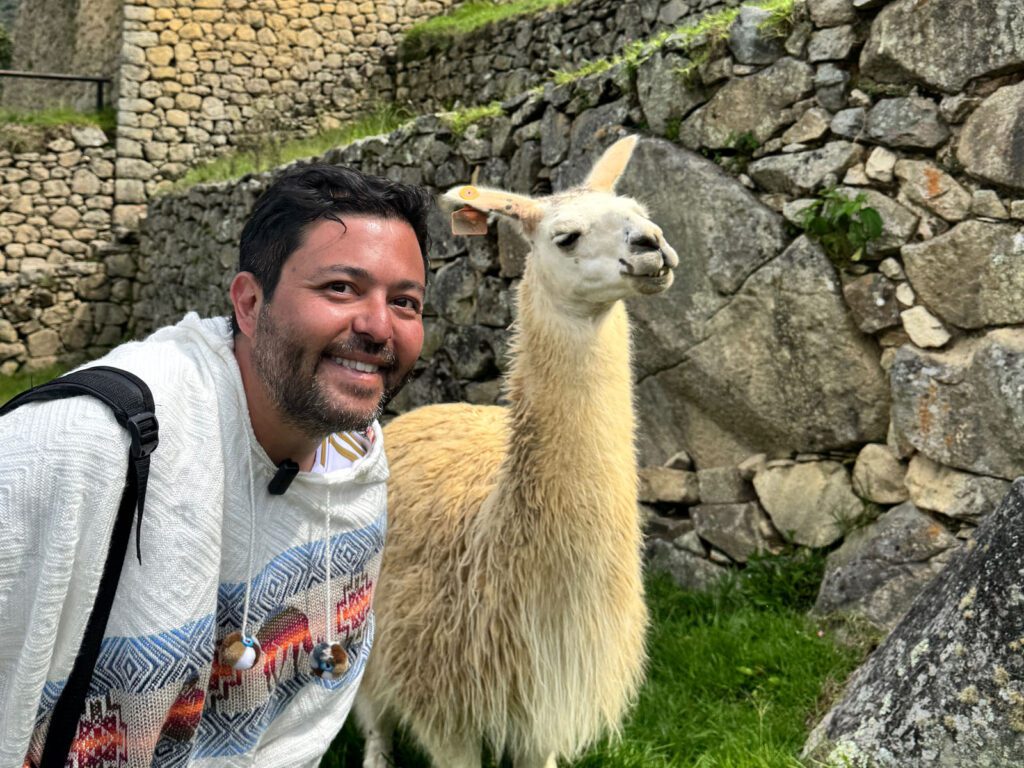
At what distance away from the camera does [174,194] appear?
10938 millimetres

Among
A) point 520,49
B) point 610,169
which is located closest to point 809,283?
point 610,169

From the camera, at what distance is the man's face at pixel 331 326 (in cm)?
162

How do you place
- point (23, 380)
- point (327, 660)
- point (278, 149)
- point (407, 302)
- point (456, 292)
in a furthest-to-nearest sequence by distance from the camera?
point (278, 149) → point (23, 380) → point (456, 292) → point (327, 660) → point (407, 302)

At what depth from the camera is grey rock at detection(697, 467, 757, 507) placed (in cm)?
416

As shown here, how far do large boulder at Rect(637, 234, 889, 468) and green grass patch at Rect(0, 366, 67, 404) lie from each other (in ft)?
26.5

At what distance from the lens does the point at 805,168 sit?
3916mm

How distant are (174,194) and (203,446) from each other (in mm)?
10182

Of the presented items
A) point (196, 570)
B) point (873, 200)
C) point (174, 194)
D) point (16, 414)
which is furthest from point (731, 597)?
point (174, 194)

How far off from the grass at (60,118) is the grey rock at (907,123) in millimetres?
10728

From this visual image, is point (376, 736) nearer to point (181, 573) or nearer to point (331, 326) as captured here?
point (181, 573)

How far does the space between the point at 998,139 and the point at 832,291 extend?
78 centimetres

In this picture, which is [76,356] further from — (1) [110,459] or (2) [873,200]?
(1) [110,459]

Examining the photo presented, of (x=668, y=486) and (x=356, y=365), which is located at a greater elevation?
(x=356, y=365)

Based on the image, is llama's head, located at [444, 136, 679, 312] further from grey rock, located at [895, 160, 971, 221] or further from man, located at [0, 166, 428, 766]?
grey rock, located at [895, 160, 971, 221]
